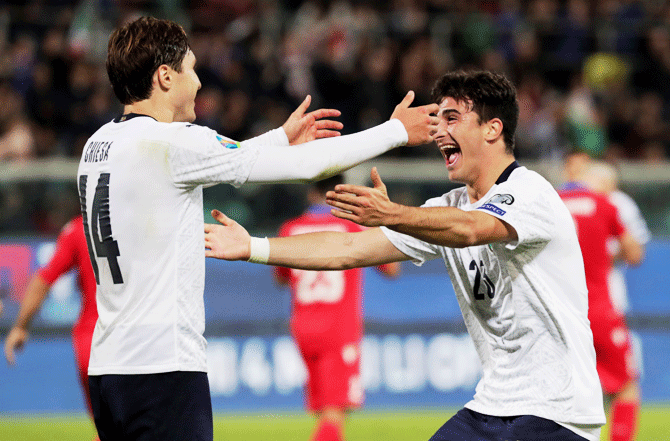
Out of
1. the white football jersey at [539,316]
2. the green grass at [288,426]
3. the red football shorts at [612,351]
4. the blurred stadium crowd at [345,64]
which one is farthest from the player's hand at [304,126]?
the blurred stadium crowd at [345,64]

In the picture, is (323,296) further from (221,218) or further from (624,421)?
(221,218)

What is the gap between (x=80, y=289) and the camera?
21.1ft

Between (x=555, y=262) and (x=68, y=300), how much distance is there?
6.80 m

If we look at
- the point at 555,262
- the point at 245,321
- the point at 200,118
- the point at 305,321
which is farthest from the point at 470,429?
the point at 200,118

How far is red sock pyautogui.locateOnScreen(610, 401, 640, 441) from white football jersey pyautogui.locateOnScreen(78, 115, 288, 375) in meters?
4.64

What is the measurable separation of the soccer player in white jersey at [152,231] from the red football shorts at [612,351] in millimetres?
4111

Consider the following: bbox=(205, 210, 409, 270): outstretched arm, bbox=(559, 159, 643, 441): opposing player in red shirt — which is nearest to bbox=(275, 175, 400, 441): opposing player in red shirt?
bbox=(559, 159, 643, 441): opposing player in red shirt

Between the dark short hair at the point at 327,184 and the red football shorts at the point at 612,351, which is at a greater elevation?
the dark short hair at the point at 327,184

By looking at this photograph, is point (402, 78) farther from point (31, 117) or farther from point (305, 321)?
point (305, 321)

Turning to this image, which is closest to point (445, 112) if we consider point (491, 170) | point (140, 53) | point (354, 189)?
point (491, 170)

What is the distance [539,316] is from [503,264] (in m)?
0.26

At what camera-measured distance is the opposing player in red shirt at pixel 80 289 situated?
6188 millimetres

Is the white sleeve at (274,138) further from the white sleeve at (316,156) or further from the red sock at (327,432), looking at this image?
the red sock at (327,432)

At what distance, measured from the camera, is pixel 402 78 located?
12156 mm
